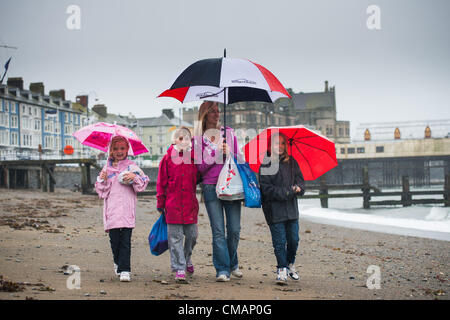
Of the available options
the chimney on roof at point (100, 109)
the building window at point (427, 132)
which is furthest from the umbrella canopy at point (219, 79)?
the chimney on roof at point (100, 109)

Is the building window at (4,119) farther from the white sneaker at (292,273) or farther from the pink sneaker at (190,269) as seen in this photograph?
the white sneaker at (292,273)

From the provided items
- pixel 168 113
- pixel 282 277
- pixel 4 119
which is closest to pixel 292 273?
pixel 282 277

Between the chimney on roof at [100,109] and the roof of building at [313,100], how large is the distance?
142 feet

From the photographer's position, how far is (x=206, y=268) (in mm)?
7648

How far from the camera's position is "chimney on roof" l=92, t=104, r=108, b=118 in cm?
9094

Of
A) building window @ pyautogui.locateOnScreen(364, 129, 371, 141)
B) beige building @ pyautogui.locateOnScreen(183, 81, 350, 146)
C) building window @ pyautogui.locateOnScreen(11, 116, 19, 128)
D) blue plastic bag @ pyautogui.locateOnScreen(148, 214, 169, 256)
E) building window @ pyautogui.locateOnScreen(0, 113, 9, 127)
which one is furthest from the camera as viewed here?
beige building @ pyautogui.locateOnScreen(183, 81, 350, 146)

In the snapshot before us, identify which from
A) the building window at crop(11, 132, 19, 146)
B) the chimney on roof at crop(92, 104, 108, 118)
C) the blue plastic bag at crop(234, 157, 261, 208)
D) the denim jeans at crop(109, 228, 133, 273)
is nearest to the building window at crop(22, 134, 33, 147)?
the building window at crop(11, 132, 19, 146)

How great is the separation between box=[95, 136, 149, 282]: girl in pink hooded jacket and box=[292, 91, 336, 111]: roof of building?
10988cm

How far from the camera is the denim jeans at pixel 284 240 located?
21.2 ft

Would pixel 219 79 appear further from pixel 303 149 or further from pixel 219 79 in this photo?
pixel 303 149

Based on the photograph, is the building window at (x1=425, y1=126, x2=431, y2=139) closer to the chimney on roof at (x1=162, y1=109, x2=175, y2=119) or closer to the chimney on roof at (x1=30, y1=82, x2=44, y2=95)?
the chimney on roof at (x1=162, y1=109, x2=175, y2=119)

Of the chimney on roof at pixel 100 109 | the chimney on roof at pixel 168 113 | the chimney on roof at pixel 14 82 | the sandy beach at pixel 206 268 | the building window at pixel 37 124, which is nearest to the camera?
the sandy beach at pixel 206 268

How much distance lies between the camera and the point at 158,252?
6.62 meters

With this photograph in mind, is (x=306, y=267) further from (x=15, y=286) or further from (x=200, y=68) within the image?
(x=15, y=286)
